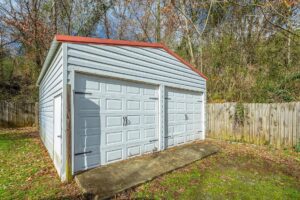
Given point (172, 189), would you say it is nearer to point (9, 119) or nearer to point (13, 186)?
point (13, 186)

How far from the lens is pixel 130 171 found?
4.41 m

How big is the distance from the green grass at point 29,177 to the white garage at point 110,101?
0.30 m

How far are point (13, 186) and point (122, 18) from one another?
14.2 metres

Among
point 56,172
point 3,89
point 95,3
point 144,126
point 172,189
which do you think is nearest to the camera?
point 172,189

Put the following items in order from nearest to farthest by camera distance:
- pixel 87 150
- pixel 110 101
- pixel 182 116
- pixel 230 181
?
pixel 230 181 → pixel 87 150 → pixel 110 101 → pixel 182 116

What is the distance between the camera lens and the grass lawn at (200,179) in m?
3.62

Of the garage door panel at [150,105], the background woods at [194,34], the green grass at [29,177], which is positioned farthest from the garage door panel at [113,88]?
the background woods at [194,34]

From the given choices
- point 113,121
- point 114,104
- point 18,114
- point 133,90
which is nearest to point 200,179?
point 113,121

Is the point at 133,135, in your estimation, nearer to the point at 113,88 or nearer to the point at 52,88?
the point at 113,88

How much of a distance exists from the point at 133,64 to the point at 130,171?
276cm

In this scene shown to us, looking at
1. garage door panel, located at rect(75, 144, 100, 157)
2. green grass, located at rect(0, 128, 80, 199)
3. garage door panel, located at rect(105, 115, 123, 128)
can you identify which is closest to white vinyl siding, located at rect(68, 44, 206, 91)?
garage door panel, located at rect(105, 115, 123, 128)

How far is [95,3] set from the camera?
14.1 meters

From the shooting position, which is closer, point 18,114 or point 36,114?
point 36,114

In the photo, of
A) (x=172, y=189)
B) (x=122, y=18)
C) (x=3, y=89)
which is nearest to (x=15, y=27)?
(x=3, y=89)
